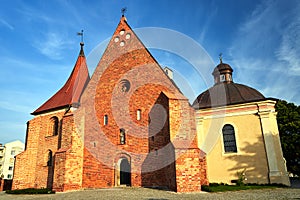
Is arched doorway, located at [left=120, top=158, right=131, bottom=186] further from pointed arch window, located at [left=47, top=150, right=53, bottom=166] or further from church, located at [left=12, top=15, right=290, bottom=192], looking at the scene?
pointed arch window, located at [left=47, top=150, right=53, bottom=166]

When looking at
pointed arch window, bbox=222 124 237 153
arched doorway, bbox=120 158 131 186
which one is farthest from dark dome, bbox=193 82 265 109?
arched doorway, bbox=120 158 131 186

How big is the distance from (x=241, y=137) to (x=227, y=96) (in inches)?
151

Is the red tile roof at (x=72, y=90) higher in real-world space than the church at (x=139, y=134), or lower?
higher

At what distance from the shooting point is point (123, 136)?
53.1 feet

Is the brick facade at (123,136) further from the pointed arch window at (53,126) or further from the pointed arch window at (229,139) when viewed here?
the pointed arch window at (229,139)

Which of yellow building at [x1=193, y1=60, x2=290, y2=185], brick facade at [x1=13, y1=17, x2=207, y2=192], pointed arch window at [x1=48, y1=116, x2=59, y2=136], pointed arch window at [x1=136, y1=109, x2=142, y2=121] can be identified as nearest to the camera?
brick facade at [x1=13, y1=17, x2=207, y2=192]

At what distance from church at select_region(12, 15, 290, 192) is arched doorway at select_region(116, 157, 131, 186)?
0.06 meters

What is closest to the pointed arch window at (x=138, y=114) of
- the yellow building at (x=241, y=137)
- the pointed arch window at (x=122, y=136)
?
the pointed arch window at (x=122, y=136)

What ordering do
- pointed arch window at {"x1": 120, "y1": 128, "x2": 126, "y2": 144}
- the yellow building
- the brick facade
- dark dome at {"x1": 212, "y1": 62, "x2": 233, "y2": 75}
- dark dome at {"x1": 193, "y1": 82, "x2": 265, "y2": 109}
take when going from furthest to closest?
1. dark dome at {"x1": 212, "y1": 62, "x2": 233, "y2": 75}
2. dark dome at {"x1": 193, "y1": 82, "x2": 265, "y2": 109}
3. the yellow building
4. pointed arch window at {"x1": 120, "y1": 128, "x2": 126, "y2": 144}
5. the brick facade

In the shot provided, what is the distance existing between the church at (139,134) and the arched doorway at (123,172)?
0.06m

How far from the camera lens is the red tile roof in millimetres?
19197

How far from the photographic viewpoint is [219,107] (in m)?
20.9

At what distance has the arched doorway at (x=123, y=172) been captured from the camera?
1543 centimetres

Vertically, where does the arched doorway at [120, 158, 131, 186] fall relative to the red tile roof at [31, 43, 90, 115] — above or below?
below
